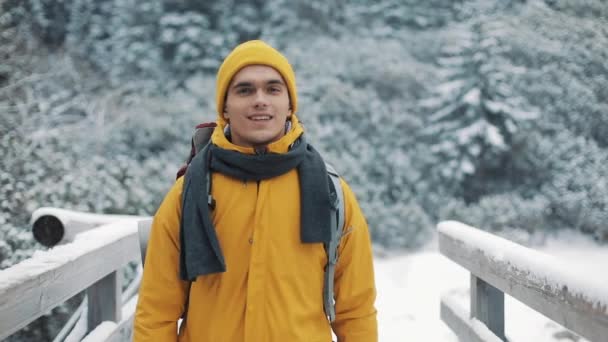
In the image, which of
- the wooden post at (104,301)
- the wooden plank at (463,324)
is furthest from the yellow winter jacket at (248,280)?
the wooden post at (104,301)

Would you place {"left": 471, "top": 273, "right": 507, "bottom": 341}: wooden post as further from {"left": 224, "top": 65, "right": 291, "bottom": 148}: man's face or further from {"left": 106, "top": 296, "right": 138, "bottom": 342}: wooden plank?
{"left": 106, "top": 296, "right": 138, "bottom": 342}: wooden plank

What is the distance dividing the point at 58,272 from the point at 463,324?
233cm

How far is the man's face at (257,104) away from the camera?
189cm

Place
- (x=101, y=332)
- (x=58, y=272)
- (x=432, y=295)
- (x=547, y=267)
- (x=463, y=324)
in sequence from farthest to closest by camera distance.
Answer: (x=432, y=295), (x=463, y=324), (x=101, y=332), (x=58, y=272), (x=547, y=267)

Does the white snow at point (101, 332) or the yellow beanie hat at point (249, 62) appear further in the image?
the white snow at point (101, 332)

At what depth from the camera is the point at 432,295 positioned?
661 centimetres

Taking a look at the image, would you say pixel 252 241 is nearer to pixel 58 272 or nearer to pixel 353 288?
pixel 353 288

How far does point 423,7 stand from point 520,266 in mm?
14148

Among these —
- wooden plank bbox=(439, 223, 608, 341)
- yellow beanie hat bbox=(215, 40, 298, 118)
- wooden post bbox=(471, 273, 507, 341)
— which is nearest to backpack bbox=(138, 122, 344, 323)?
yellow beanie hat bbox=(215, 40, 298, 118)

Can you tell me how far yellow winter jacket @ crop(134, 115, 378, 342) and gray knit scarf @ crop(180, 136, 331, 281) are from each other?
0.16 feet

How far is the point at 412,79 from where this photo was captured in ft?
39.4

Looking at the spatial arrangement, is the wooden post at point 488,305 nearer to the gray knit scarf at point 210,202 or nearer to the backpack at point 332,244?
the backpack at point 332,244

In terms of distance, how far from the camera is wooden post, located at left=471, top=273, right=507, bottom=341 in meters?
2.86

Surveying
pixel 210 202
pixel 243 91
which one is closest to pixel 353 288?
pixel 210 202
